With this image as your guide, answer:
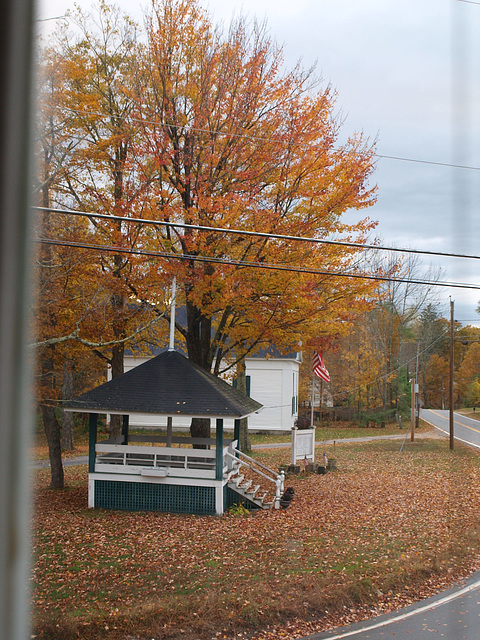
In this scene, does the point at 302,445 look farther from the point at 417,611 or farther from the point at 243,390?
the point at 417,611

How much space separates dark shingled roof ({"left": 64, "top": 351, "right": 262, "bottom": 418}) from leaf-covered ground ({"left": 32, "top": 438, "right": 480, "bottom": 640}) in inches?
84.5

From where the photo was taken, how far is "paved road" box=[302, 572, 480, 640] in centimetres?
624

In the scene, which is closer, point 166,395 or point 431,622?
point 431,622

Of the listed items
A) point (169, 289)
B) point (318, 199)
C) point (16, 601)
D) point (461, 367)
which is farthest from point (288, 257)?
point (461, 367)

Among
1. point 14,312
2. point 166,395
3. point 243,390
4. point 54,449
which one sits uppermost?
point 14,312

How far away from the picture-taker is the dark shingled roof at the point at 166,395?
39.5 ft

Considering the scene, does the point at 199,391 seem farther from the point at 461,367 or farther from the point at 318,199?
the point at 461,367

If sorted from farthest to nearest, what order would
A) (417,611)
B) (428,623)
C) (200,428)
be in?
(200,428) < (417,611) < (428,623)

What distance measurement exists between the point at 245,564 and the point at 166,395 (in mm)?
5059

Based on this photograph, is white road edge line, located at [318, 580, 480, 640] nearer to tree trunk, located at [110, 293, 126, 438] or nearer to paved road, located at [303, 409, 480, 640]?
paved road, located at [303, 409, 480, 640]

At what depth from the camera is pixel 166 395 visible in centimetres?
1255

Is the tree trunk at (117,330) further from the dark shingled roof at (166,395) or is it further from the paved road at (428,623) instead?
the paved road at (428,623)

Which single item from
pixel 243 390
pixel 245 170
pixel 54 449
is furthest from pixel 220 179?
pixel 243 390

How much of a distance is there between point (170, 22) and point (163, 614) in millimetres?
11834
